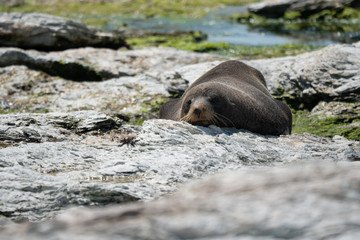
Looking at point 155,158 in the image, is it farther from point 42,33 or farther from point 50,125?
point 42,33

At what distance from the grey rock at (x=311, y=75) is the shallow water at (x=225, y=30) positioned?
6782mm

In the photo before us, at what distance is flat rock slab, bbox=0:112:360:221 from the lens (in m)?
3.95

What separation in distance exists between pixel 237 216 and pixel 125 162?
2651 mm

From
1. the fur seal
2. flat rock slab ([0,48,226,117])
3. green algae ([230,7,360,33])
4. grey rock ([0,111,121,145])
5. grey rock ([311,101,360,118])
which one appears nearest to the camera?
grey rock ([0,111,121,145])

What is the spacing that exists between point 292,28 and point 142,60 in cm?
1272

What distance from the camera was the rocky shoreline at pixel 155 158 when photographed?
205 cm

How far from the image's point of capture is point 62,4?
32750 mm

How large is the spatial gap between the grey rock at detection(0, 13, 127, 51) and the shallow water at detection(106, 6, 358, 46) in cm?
618

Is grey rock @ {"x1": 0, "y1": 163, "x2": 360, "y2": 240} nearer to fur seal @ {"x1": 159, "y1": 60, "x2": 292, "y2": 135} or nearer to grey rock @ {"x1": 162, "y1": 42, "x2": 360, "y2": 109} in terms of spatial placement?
fur seal @ {"x1": 159, "y1": 60, "x2": 292, "y2": 135}

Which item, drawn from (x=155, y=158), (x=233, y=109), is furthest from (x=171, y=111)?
(x=155, y=158)

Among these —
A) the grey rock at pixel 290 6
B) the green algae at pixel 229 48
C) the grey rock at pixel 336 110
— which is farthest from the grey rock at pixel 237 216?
the grey rock at pixel 290 6

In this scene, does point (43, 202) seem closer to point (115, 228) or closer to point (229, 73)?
point (115, 228)

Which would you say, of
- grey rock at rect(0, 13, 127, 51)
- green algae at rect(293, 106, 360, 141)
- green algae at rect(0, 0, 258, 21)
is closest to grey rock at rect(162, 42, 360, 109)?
green algae at rect(293, 106, 360, 141)

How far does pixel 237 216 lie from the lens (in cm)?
209
